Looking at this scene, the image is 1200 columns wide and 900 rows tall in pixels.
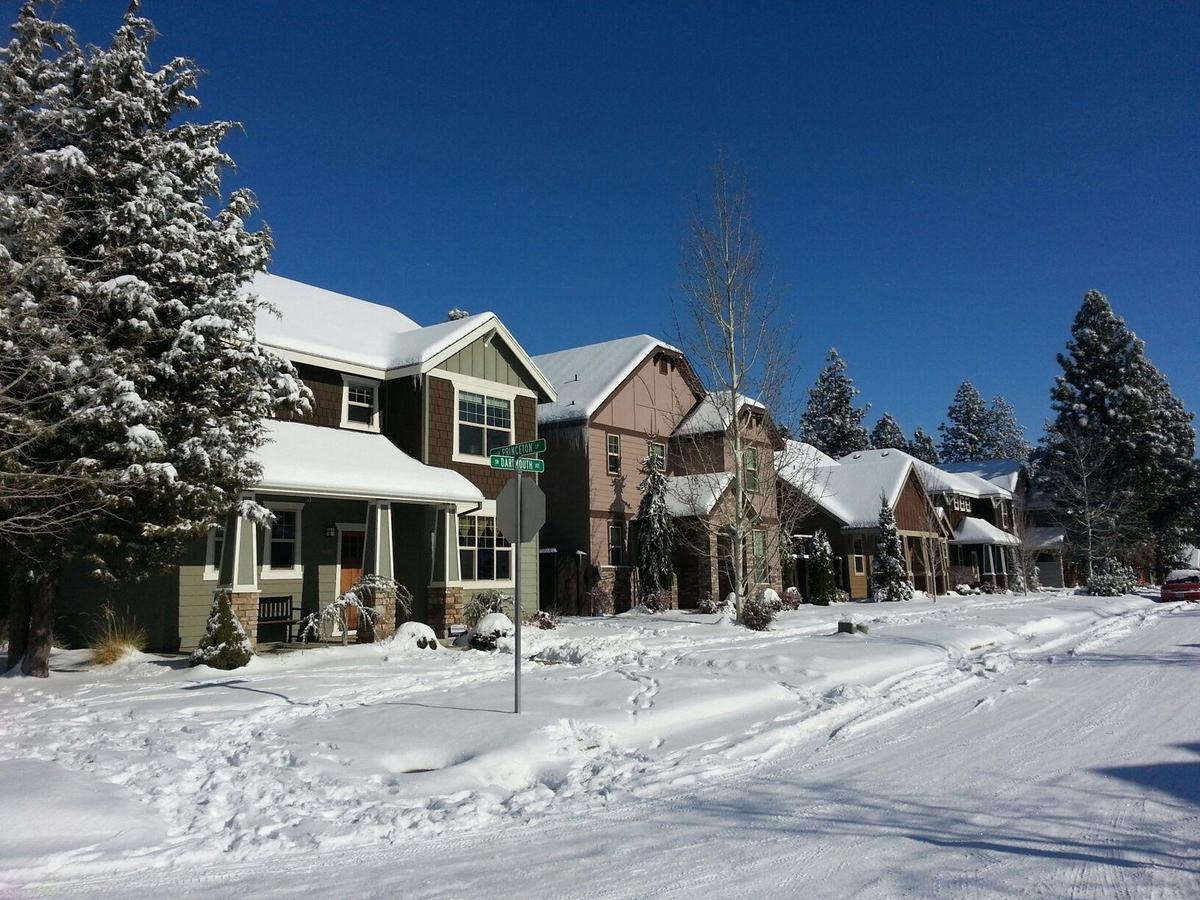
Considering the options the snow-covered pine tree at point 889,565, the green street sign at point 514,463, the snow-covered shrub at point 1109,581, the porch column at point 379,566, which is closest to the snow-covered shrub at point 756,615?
the porch column at point 379,566

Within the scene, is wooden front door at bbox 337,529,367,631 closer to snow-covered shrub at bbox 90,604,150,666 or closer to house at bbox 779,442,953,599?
snow-covered shrub at bbox 90,604,150,666

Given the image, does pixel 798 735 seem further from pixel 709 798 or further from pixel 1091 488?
pixel 1091 488

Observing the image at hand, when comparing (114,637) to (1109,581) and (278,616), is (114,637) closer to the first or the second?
(278,616)

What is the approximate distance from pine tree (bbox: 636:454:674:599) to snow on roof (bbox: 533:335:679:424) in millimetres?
3111

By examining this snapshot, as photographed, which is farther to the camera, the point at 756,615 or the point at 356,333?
the point at 356,333

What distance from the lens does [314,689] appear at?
1262 cm

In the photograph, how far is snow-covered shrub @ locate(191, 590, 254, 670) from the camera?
46.7 ft

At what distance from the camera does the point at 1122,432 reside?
5066 cm

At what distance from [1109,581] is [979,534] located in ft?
27.3

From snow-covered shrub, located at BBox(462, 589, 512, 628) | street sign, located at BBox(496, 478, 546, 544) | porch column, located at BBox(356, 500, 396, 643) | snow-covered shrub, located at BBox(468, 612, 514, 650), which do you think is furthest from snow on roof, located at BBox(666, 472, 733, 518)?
street sign, located at BBox(496, 478, 546, 544)

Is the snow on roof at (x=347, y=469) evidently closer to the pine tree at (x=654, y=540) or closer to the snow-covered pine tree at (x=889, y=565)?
the pine tree at (x=654, y=540)

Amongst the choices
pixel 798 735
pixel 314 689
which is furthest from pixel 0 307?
pixel 798 735

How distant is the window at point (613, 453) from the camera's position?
29.5 meters

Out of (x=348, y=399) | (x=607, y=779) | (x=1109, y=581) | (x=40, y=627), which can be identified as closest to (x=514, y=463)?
(x=607, y=779)
